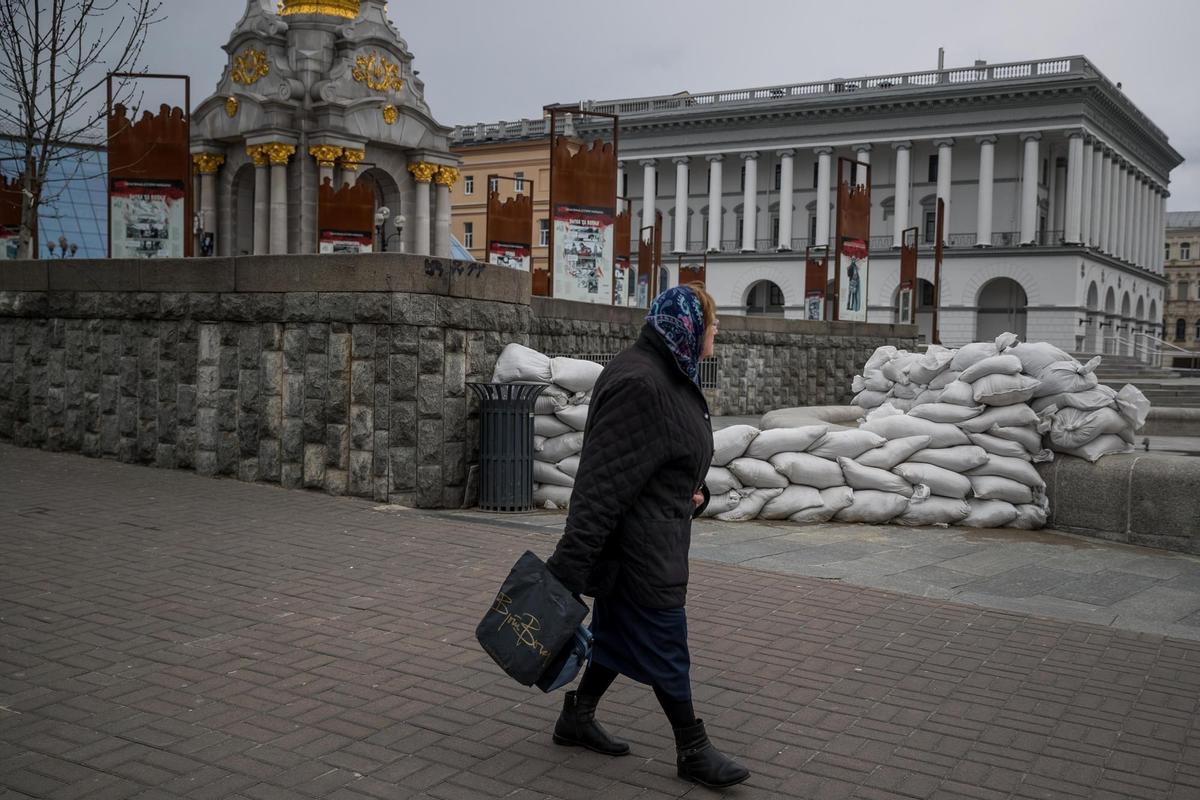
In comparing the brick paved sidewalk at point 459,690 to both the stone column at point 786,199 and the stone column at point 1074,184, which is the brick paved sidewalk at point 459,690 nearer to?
the stone column at point 1074,184

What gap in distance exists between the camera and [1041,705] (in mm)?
5203

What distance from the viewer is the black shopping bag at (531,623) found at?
4098 mm

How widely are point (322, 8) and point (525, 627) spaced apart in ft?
94.5

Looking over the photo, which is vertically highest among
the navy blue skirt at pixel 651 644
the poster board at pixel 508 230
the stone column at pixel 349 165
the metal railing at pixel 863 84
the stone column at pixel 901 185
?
the metal railing at pixel 863 84

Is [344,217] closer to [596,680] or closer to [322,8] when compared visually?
A: [322,8]

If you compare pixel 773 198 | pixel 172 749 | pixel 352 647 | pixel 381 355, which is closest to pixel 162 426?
pixel 381 355

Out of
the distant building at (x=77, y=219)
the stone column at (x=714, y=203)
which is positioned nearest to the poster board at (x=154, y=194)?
the distant building at (x=77, y=219)

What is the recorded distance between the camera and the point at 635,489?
4.12 m

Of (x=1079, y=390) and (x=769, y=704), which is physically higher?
(x=1079, y=390)

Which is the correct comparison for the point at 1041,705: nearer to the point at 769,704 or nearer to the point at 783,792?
the point at 769,704

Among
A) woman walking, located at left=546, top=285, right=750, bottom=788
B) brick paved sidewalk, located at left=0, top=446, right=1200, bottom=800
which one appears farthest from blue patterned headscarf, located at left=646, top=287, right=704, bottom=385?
brick paved sidewalk, located at left=0, top=446, right=1200, bottom=800

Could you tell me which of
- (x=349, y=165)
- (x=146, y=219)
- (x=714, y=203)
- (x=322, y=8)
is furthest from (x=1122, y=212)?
(x=146, y=219)

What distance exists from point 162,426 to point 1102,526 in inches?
327

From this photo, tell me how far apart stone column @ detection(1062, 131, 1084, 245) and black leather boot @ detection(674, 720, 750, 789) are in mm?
71865
